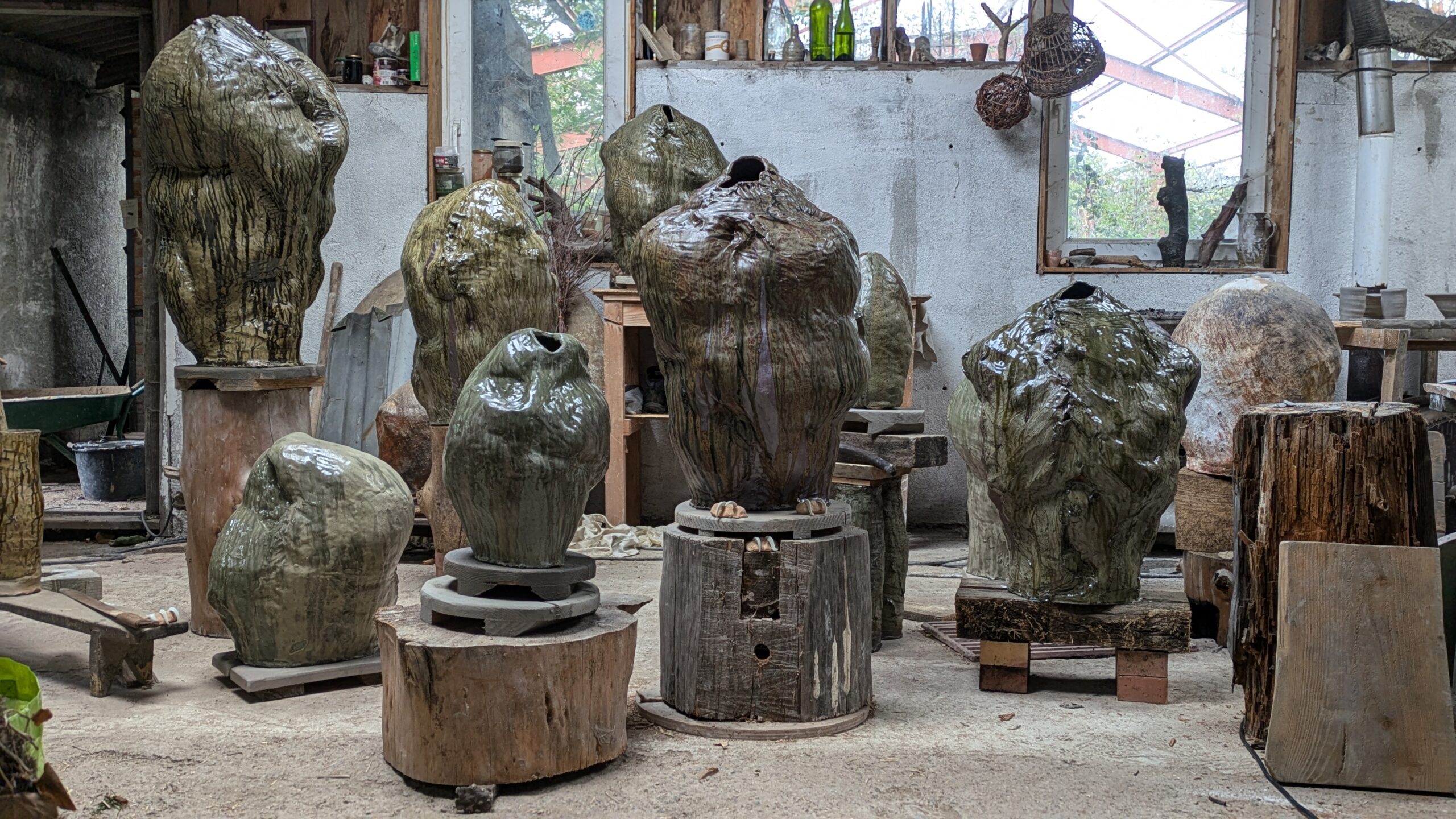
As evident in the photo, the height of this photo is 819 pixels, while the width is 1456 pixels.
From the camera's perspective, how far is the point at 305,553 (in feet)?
12.7

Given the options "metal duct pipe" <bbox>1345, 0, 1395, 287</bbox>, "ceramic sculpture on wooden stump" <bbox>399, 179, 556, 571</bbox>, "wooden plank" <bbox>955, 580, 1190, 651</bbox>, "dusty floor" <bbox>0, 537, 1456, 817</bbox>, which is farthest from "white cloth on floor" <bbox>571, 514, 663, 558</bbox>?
"metal duct pipe" <bbox>1345, 0, 1395, 287</bbox>

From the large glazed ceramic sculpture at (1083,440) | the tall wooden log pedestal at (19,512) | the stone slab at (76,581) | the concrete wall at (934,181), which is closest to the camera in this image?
the large glazed ceramic sculpture at (1083,440)

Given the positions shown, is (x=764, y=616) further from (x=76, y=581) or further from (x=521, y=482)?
(x=76, y=581)

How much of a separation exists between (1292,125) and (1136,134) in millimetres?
836

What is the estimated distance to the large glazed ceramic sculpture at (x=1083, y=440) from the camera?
12.1 feet

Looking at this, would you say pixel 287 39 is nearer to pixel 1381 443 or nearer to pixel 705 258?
pixel 705 258

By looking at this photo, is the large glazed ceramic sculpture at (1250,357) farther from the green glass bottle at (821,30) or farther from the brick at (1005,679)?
the green glass bottle at (821,30)

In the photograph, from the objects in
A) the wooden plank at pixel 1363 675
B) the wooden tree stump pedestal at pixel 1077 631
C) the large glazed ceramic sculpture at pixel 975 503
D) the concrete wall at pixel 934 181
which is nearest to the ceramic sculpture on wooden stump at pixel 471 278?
the large glazed ceramic sculpture at pixel 975 503

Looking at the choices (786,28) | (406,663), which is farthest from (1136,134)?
(406,663)

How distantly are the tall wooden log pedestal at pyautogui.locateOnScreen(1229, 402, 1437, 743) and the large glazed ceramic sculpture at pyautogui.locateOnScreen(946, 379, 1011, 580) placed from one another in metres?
1.08

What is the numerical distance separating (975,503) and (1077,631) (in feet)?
3.76

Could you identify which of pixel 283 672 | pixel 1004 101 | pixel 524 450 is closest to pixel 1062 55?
pixel 1004 101

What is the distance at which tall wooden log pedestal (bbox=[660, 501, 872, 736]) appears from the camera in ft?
11.3

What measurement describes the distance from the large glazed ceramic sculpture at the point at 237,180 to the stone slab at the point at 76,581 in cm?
102
